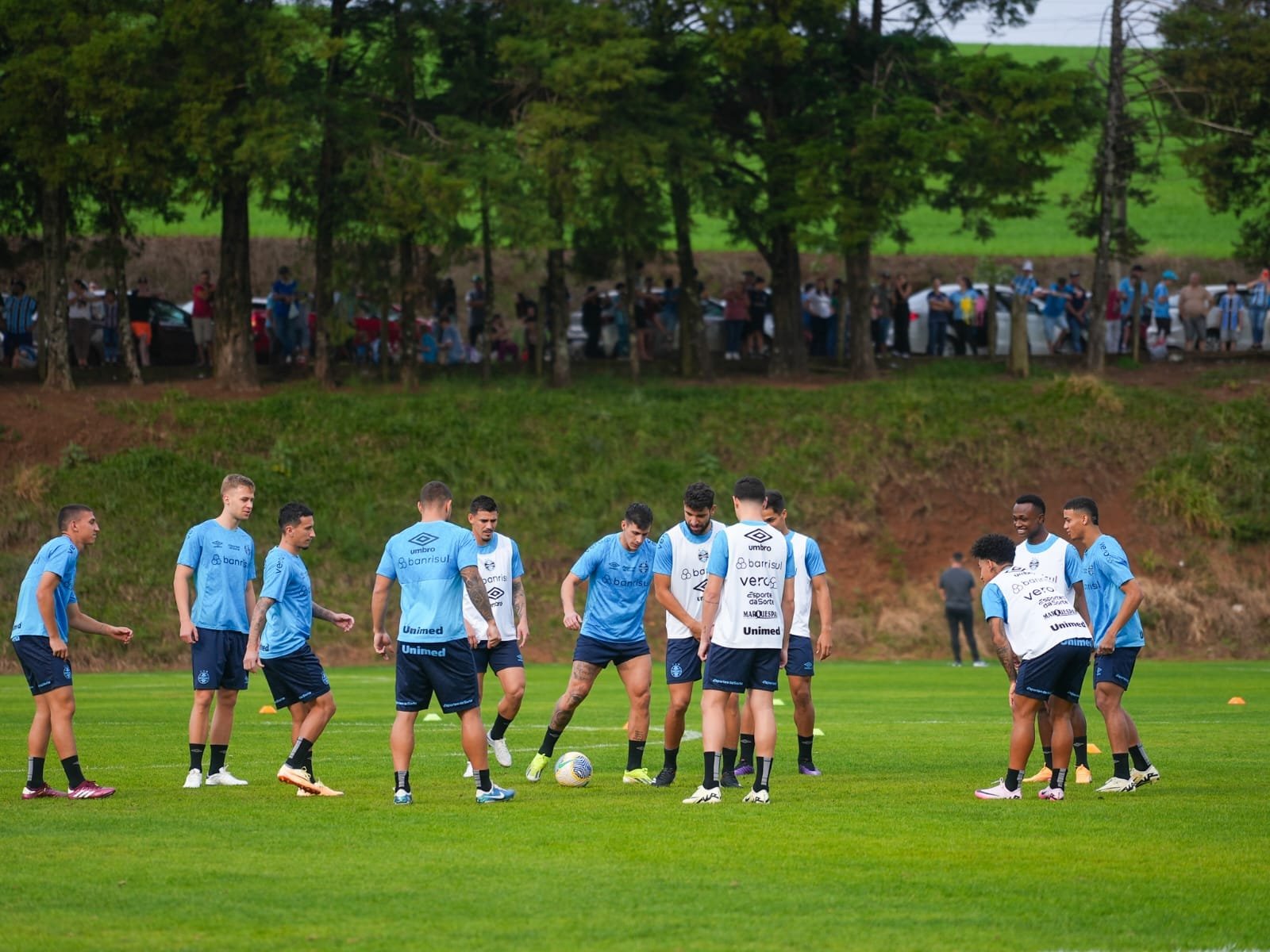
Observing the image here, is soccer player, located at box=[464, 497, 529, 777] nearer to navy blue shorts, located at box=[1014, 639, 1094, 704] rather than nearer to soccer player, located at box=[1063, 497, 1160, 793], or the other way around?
navy blue shorts, located at box=[1014, 639, 1094, 704]

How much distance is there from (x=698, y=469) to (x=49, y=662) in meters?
24.5

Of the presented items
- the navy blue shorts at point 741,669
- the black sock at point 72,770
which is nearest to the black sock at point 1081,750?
the navy blue shorts at point 741,669

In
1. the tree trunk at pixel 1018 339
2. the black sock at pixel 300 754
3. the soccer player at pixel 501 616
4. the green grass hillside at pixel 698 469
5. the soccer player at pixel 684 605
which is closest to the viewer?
the black sock at pixel 300 754

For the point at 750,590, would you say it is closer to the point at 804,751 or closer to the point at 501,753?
the point at 804,751

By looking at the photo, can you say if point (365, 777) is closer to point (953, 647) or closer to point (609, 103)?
point (953, 647)

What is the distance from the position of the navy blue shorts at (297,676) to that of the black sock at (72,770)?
1492 mm

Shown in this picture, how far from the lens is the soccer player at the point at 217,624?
12.4 metres

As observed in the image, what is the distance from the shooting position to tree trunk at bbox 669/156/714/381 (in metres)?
37.2

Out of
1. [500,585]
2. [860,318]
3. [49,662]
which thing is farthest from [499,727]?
[860,318]

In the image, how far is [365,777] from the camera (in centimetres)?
1303

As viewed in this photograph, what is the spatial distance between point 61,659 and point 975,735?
9.09 metres

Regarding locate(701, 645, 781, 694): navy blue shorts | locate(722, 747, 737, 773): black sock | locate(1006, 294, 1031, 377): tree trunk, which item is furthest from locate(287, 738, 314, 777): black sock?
locate(1006, 294, 1031, 377): tree trunk

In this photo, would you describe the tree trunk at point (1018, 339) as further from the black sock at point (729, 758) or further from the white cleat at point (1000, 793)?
the white cleat at point (1000, 793)

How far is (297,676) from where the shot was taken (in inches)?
478
